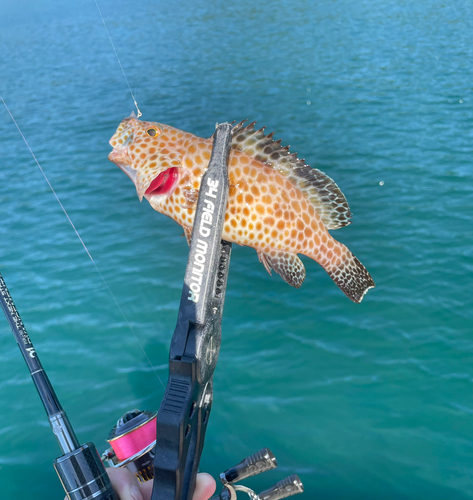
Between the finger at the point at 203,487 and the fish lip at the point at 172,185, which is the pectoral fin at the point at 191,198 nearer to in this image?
the fish lip at the point at 172,185

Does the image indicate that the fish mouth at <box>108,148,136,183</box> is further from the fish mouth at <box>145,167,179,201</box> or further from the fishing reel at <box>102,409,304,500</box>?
the fishing reel at <box>102,409,304,500</box>

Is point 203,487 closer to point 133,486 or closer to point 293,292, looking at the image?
point 133,486

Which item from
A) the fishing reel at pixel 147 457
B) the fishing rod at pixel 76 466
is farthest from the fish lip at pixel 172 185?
the fishing reel at pixel 147 457

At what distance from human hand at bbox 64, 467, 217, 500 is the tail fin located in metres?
1.26

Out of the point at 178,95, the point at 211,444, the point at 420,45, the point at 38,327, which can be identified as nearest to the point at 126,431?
the point at 211,444

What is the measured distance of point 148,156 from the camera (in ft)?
9.62

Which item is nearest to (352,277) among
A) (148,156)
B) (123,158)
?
(148,156)

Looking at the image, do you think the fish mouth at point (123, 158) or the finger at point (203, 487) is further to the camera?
the fish mouth at point (123, 158)

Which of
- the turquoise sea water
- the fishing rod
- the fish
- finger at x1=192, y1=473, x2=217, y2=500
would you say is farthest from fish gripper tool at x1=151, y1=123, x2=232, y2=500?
the turquoise sea water

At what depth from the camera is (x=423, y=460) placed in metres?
5.33

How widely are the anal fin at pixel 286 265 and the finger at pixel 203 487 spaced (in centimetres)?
109

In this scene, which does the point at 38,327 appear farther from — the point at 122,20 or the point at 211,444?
the point at 122,20

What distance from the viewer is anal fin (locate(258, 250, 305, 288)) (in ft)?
9.37

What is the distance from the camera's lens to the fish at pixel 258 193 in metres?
2.69
